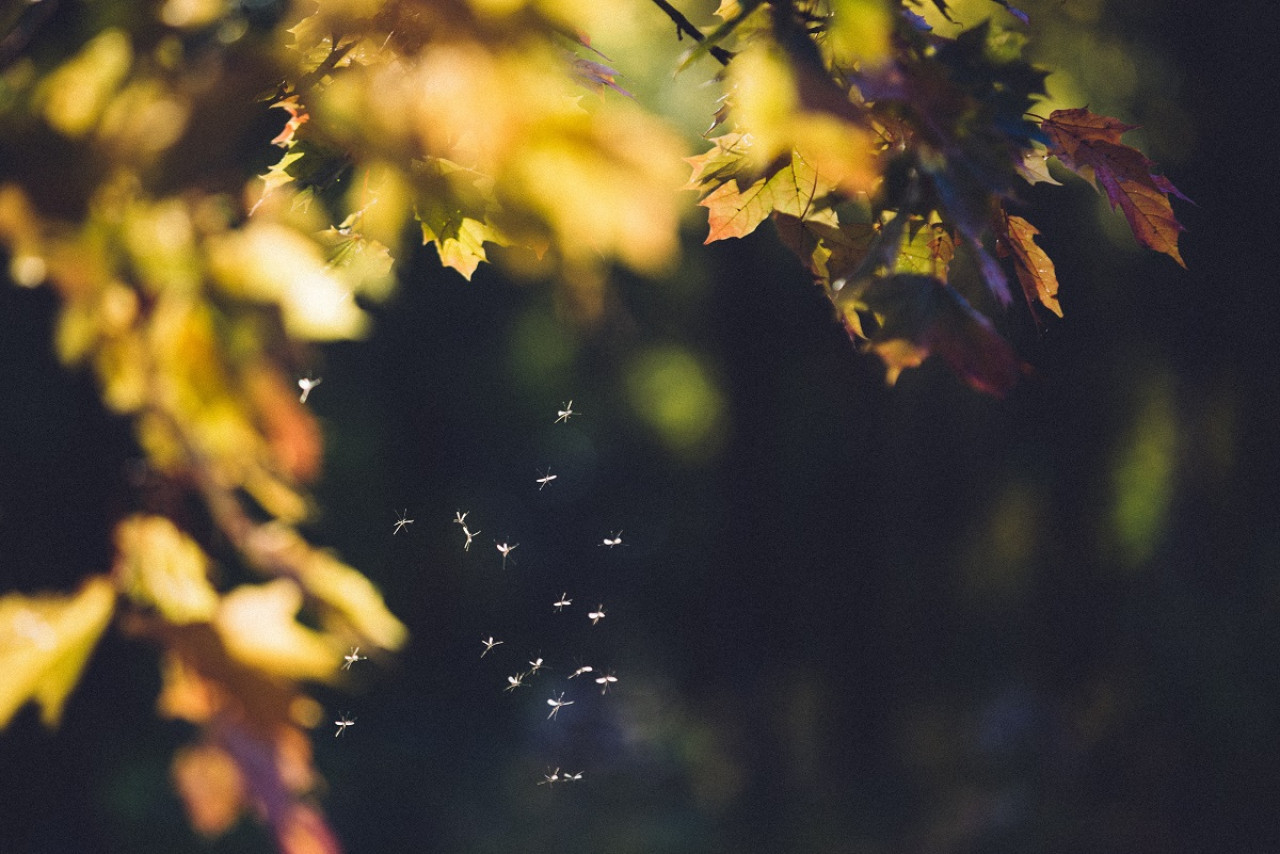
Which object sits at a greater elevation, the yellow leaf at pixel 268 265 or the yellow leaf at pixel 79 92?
the yellow leaf at pixel 79 92

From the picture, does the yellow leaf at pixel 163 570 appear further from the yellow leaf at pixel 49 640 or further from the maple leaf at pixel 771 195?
the maple leaf at pixel 771 195

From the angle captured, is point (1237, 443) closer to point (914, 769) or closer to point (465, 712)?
point (914, 769)

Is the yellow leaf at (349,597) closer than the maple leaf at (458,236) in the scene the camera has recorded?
Yes

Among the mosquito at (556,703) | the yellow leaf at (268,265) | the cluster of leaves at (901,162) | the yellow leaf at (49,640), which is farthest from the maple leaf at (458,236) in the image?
the mosquito at (556,703)

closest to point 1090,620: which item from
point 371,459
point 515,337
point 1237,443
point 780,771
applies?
point 1237,443

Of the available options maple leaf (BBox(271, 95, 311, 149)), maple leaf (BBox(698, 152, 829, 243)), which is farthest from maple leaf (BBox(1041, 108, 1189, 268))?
maple leaf (BBox(271, 95, 311, 149))
